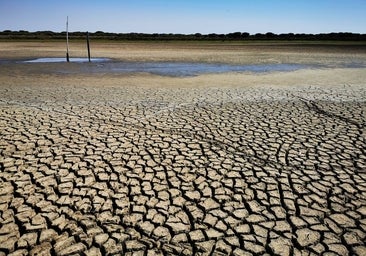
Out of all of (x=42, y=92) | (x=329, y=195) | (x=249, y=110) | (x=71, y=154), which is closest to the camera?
(x=329, y=195)

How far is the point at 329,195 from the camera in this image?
9.86 feet

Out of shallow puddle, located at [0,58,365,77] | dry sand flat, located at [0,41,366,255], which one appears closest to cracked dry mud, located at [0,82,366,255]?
dry sand flat, located at [0,41,366,255]

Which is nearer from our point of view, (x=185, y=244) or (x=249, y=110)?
(x=185, y=244)

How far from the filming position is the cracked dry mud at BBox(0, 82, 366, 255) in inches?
93.1

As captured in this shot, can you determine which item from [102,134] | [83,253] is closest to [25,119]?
[102,134]

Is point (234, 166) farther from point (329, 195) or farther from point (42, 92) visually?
point (42, 92)

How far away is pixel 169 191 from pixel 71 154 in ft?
5.65

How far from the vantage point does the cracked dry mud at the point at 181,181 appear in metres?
2.37

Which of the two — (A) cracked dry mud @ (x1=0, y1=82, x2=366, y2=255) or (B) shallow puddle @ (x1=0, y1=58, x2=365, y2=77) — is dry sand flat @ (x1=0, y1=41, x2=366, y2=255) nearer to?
(A) cracked dry mud @ (x1=0, y1=82, x2=366, y2=255)

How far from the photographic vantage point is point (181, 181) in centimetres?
330

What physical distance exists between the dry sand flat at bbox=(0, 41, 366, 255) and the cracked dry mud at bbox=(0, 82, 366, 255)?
13mm

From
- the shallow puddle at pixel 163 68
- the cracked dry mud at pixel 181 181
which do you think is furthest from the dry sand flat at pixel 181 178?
the shallow puddle at pixel 163 68

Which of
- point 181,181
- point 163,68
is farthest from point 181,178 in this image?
point 163,68

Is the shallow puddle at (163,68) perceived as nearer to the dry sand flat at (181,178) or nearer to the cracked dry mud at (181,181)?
the dry sand flat at (181,178)
